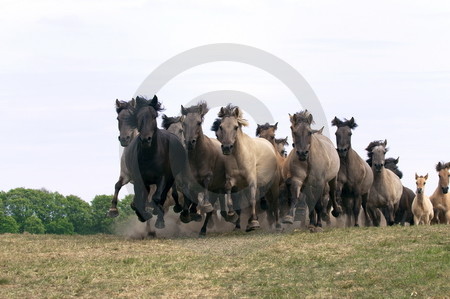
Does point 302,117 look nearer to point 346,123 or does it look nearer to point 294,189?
point 294,189

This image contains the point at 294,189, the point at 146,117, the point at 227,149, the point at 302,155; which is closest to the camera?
the point at 146,117

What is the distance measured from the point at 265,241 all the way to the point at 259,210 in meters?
5.76

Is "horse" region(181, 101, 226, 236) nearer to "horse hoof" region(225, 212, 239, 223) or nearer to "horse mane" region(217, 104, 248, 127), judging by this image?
"horse mane" region(217, 104, 248, 127)

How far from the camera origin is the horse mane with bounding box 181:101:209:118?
20094 mm

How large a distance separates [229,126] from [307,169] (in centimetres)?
240

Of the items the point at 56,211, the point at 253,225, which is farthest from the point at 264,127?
the point at 56,211

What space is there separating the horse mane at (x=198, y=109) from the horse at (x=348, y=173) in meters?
5.70

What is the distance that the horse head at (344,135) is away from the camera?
80.2 ft

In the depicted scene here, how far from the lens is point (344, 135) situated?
24453 millimetres

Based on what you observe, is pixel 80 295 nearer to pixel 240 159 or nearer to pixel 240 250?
pixel 240 250

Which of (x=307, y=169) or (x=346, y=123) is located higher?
(x=346, y=123)

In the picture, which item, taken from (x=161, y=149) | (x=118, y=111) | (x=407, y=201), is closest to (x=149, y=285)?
(x=161, y=149)

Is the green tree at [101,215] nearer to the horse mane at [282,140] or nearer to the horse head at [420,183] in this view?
the horse head at [420,183]

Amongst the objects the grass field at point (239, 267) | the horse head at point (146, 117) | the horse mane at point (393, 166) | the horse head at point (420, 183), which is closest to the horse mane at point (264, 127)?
the horse head at point (420, 183)
